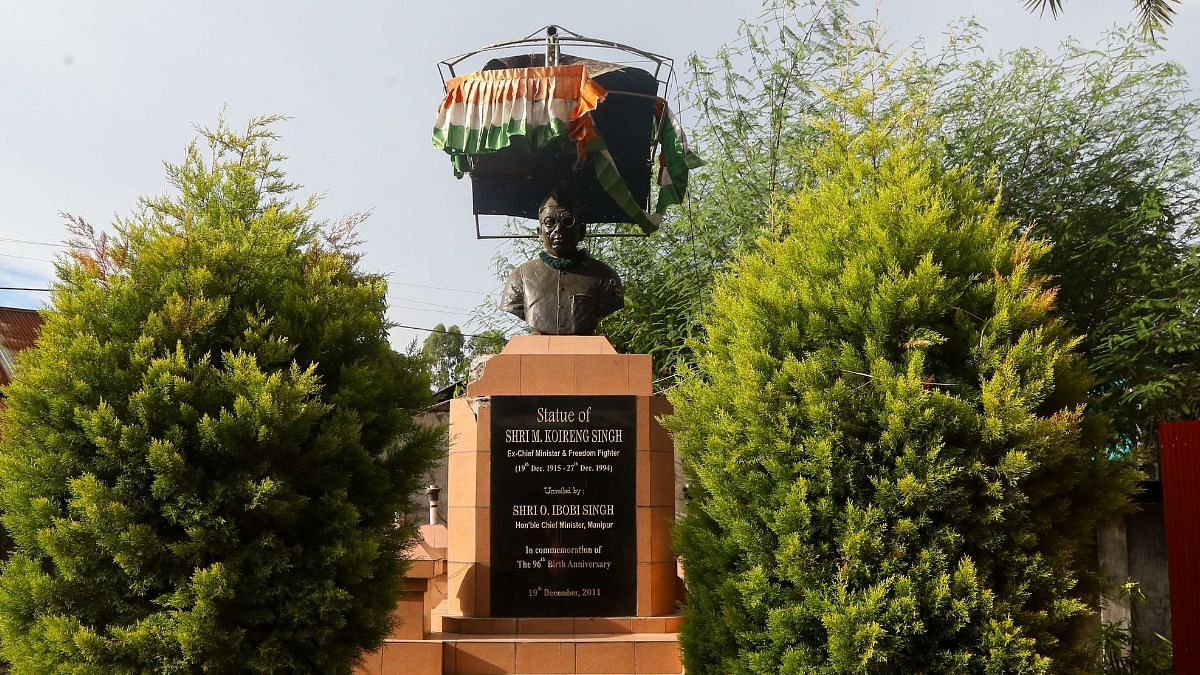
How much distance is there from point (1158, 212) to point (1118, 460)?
6369 millimetres

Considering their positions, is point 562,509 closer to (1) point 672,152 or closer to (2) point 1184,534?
(1) point 672,152

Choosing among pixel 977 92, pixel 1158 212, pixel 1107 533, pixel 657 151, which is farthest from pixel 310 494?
pixel 977 92

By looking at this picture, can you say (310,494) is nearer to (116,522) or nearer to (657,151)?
(116,522)

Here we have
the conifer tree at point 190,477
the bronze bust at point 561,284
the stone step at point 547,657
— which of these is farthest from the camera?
the bronze bust at point 561,284

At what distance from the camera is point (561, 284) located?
7348 millimetres

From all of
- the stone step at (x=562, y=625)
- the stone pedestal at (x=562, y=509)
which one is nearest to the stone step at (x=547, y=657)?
the stone pedestal at (x=562, y=509)

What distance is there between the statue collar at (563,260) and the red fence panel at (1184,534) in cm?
423

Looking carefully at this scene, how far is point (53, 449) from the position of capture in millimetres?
3932

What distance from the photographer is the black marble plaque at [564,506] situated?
243 inches

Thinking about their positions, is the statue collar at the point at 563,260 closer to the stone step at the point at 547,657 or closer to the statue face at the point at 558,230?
the statue face at the point at 558,230

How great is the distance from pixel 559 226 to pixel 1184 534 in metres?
4.69

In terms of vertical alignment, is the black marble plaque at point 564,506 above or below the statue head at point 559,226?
below

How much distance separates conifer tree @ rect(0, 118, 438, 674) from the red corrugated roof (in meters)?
13.1

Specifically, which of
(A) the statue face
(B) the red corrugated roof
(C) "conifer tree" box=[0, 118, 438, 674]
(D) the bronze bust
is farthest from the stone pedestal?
(B) the red corrugated roof
